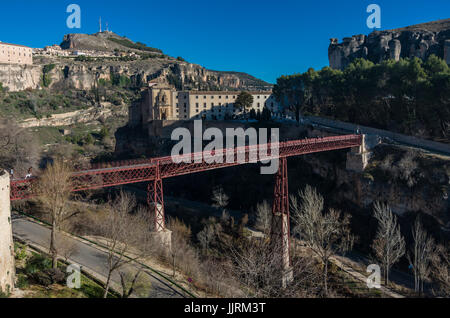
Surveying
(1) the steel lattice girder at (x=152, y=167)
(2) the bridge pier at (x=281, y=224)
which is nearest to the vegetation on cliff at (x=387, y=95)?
(1) the steel lattice girder at (x=152, y=167)

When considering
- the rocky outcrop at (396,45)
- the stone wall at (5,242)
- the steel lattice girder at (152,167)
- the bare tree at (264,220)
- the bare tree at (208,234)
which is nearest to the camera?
the stone wall at (5,242)

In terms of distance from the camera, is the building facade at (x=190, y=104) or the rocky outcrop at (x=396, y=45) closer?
the building facade at (x=190, y=104)

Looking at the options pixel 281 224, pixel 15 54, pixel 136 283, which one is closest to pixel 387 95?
pixel 281 224

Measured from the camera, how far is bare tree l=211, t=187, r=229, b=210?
35812 millimetres

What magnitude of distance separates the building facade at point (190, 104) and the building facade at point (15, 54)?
4099 cm

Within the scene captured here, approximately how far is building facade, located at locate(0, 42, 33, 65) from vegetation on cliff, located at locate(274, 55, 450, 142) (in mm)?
67829

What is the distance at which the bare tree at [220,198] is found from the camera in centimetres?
3581

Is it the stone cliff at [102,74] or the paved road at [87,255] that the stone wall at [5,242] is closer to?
the paved road at [87,255]

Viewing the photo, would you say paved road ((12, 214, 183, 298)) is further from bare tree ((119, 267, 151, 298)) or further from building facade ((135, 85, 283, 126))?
building facade ((135, 85, 283, 126))

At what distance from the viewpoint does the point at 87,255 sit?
1817 centimetres

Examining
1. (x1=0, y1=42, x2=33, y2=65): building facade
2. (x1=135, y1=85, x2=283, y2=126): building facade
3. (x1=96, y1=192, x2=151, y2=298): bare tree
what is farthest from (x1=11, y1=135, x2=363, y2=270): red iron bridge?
(x1=0, y1=42, x2=33, y2=65): building facade

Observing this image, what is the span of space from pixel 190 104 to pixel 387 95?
31.0 meters
